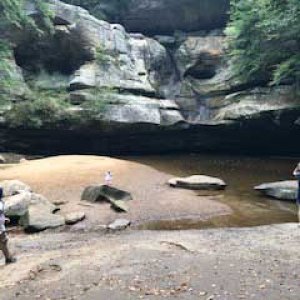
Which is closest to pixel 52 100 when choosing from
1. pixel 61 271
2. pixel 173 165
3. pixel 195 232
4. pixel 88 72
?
pixel 88 72

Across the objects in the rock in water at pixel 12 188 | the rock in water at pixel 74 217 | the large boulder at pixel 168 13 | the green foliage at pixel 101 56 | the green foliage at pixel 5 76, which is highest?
the large boulder at pixel 168 13

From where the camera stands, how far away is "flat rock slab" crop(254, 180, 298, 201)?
16.7m

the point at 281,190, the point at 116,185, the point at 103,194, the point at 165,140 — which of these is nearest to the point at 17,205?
the point at 103,194

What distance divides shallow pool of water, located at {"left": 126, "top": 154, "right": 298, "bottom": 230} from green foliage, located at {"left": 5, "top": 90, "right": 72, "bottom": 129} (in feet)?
19.0

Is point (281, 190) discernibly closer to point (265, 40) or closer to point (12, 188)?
point (12, 188)

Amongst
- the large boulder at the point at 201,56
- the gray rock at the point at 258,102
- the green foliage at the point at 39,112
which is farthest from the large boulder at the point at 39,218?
the large boulder at the point at 201,56

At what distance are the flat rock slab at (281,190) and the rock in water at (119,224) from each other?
21.3ft

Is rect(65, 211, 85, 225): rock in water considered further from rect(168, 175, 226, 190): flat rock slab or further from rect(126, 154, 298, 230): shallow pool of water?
rect(168, 175, 226, 190): flat rock slab

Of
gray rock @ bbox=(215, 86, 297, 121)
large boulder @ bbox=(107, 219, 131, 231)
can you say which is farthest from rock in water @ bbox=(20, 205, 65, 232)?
gray rock @ bbox=(215, 86, 297, 121)

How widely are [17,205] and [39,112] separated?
13821 mm

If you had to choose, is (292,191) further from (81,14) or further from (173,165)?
(81,14)

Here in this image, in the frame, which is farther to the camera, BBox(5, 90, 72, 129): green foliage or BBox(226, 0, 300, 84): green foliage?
BBox(5, 90, 72, 129): green foliage

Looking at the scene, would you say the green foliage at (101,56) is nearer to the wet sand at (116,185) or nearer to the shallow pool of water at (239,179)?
the shallow pool of water at (239,179)

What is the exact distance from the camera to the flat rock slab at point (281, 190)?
1669 centimetres
